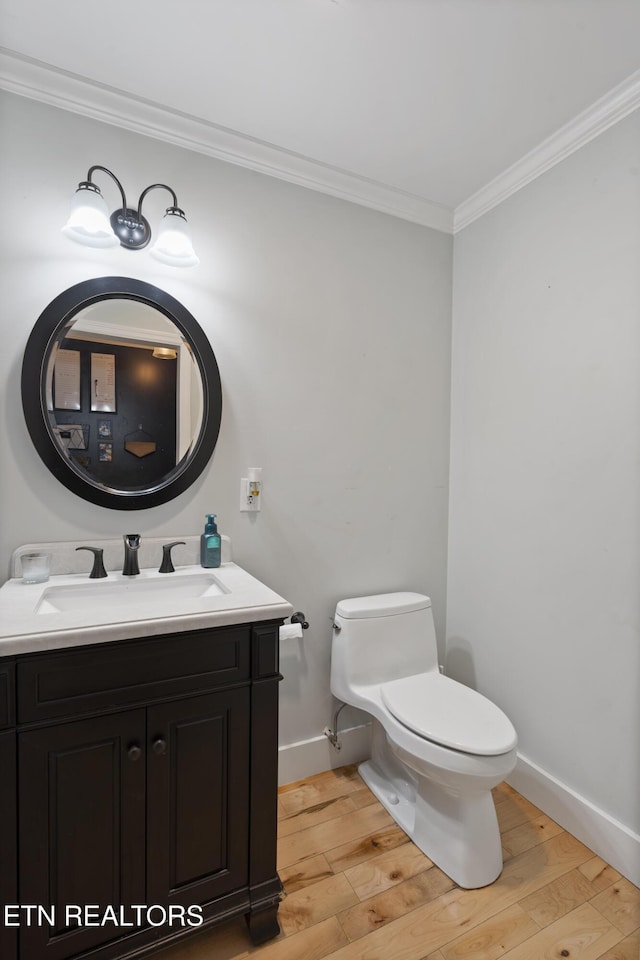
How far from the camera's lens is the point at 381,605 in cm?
190

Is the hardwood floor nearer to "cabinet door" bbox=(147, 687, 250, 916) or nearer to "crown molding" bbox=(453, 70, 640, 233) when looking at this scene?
"cabinet door" bbox=(147, 687, 250, 916)

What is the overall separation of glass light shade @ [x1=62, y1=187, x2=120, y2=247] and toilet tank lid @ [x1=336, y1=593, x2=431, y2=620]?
155cm

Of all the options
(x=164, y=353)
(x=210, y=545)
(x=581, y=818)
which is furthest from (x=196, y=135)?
(x=581, y=818)

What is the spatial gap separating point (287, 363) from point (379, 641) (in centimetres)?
117

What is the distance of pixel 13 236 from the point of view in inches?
56.2

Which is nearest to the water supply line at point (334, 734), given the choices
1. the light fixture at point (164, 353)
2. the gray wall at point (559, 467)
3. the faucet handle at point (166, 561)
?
the gray wall at point (559, 467)

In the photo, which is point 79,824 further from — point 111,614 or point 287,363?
point 287,363

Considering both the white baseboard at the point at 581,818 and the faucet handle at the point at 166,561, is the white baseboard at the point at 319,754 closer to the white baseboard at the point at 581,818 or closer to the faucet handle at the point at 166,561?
the white baseboard at the point at 581,818

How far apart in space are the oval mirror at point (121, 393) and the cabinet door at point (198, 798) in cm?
74

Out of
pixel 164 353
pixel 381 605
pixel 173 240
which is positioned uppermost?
pixel 173 240

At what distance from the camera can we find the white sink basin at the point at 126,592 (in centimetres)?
134

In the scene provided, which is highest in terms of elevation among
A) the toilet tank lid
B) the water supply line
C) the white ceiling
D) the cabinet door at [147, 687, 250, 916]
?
the white ceiling

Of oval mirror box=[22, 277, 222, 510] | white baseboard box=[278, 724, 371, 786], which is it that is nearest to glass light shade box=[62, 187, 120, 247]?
oval mirror box=[22, 277, 222, 510]

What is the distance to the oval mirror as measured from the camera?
4.81 ft
